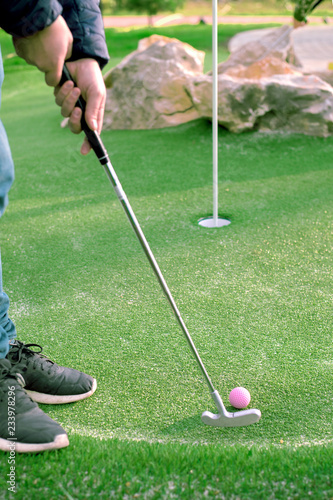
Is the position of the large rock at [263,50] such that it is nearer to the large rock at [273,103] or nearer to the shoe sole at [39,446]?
the large rock at [273,103]

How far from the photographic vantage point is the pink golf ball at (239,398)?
4.77 ft

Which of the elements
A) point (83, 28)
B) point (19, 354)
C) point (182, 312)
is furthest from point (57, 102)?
point (182, 312)

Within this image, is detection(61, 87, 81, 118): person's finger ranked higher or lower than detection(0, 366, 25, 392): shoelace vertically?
higher

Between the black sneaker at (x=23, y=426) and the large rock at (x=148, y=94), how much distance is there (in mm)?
3572

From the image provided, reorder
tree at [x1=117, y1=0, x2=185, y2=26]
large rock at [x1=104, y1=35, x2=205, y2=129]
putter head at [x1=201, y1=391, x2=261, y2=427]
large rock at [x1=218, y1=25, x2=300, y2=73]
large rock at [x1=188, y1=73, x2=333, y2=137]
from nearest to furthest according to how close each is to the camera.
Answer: putter head at [x1=201, y1=391, x2=261, y2=427], large rock at [x1=188, y1=73, x2=333, y2=137], large rock at [x1=104, y1=35, x2=205, y2=129], large rock at [x1=218, y1=25, x2=300, y2=73], tree at [x1=117, y1=0, x2=185, y2=26]

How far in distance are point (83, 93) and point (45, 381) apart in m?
0.83

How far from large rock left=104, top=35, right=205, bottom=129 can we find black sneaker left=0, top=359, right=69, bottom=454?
3.57 m

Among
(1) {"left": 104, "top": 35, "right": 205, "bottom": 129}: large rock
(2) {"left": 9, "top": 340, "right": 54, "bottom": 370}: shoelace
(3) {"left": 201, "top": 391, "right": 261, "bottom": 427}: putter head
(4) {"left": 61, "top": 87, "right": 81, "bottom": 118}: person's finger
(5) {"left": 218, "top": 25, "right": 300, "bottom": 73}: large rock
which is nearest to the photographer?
(4) {"left": 61, "top": 87, "right": 81, "bottom": 118}: person's finger

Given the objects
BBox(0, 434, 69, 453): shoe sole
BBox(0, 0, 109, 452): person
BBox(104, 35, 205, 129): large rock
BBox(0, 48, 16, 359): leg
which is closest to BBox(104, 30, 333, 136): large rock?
BBox(104, 35, 205, 129): large rock

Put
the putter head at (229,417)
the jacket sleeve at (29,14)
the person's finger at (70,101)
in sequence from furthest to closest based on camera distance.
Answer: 1. the putter head at (229,417)
2. the person's finger at (70,101)
3. the jacket sleeve at (29,14)

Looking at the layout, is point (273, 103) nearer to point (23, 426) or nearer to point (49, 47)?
point (49, 47)

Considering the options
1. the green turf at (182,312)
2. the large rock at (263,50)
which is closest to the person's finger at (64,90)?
the green turf at (182,312)

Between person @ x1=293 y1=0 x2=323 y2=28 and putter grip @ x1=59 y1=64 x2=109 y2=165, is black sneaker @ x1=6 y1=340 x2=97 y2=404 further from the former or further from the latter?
person @ x1=293 y1=0 x2=323 y2=28

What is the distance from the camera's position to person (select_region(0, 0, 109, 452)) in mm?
1072
